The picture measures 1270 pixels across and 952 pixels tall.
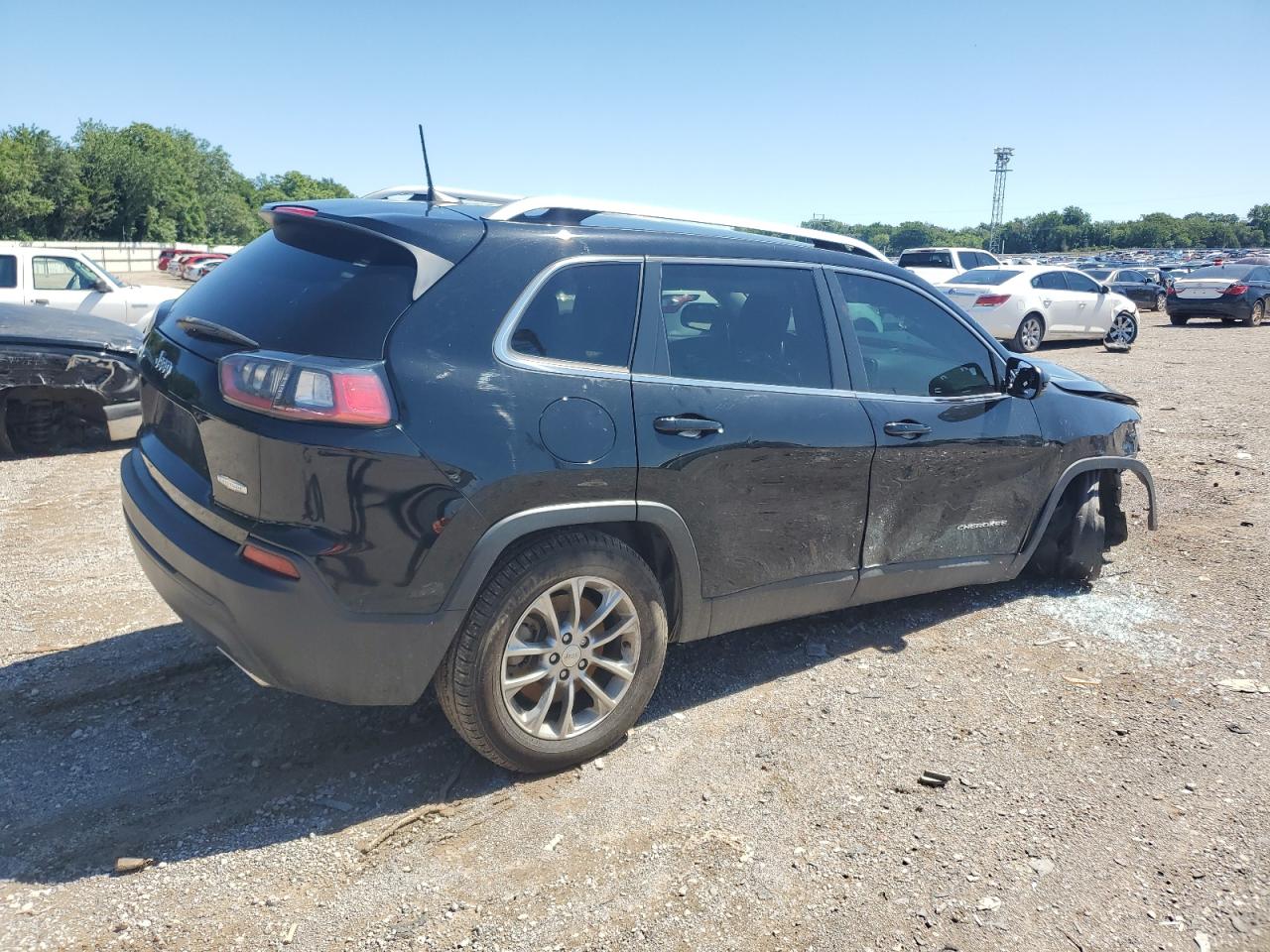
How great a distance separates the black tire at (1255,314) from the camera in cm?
2430

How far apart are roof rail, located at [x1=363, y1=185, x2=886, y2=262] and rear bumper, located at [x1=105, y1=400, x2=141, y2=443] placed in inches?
189

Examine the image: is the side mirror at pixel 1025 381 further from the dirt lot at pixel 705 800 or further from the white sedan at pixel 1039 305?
the white sedan at pixel 1039 305

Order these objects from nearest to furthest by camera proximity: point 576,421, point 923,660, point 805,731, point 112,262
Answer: point 576,421
point 805,731
point 923,660
point 112,262

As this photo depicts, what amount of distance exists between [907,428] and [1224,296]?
24462 millimetres

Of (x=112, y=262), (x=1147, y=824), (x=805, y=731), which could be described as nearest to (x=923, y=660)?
(x=805, y=731)

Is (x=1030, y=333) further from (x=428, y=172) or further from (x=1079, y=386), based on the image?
(x=428, y=172)

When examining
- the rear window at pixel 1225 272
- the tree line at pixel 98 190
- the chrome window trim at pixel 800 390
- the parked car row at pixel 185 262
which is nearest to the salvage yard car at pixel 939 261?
the rear window at pixel 1225 272

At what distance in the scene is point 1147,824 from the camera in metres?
3.21

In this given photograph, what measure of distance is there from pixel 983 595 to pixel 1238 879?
2.38 metres

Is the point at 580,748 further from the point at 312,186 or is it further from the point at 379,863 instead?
the point at 312,186

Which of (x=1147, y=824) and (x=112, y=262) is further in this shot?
(x=112, y=262)

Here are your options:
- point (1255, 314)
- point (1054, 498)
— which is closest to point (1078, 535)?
point (1054, 498)

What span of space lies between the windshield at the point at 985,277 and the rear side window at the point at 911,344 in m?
14.4

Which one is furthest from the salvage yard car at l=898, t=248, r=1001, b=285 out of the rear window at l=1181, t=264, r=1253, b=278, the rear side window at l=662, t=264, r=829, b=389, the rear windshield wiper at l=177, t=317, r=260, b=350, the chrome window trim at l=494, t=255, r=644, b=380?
the rear windshield wiper at l=177, t=317, r=260, b=350
